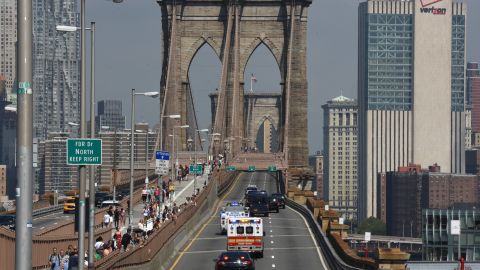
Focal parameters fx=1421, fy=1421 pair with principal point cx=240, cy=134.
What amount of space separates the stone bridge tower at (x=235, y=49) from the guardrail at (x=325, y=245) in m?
83.3

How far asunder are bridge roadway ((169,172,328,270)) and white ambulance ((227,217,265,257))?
731 millimetres

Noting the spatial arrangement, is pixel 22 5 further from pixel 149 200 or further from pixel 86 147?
pixel 149 200

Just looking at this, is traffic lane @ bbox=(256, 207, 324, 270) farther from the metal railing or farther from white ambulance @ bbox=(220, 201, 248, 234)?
the metal railing

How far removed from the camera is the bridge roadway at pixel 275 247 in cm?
6078

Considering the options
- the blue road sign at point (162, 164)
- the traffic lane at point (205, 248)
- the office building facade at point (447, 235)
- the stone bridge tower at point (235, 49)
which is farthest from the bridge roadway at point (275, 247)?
the stone bridge tower at point (235, 49)

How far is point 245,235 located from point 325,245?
593cm

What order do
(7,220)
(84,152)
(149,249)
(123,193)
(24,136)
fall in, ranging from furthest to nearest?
(123,193)
(7,220)
(149,249)
(84,152)
(24,136)

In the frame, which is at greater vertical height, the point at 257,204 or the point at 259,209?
the point at 257,204

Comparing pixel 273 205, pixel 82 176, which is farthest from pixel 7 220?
pixel 273 205

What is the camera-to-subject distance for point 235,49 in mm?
192375

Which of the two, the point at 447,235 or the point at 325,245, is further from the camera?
the point at 447,235

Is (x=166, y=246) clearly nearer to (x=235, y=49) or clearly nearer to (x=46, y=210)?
(x=46, y=210)

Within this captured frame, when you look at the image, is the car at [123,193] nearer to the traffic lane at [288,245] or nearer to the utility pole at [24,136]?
the traffic lane at [288,245]

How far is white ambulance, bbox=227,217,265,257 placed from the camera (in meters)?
63.3
